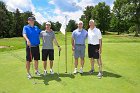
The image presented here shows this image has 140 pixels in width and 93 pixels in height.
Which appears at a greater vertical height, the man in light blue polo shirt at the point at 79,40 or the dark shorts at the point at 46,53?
the man in light blue polo shirt at the point at 79,40

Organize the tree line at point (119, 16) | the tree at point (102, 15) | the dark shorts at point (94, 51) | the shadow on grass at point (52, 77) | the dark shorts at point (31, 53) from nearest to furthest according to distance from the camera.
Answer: the shadow on grass at point (52, 77), the dark shorts at point (31, 53), the dark shorts at point (94, 51), the tree line at point (119, 16), the tree at point (102, 15)

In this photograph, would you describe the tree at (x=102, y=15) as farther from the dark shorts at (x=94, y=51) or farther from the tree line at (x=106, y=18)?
the dark shorts at (x=94, y=51)

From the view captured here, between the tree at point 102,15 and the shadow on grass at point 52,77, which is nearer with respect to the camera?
the shadow on grass at point 52,77

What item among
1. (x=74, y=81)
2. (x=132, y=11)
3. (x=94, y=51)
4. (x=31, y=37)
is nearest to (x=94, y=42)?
(x=94, y=51)

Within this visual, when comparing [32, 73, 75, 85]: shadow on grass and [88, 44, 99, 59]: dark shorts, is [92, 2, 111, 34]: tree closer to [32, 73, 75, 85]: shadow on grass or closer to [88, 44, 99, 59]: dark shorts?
[88, 44, 99, 59]: dark shorts

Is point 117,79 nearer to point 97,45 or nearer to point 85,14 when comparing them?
point 97,45

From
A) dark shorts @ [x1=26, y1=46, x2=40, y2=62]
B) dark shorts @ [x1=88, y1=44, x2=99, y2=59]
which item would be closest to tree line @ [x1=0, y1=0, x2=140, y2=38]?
dark shorts @ [x1=88, y1=44, x2=99, y2=59]

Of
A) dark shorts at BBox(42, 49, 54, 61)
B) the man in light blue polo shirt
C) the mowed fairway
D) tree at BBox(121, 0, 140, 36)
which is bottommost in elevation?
the mowed fairway

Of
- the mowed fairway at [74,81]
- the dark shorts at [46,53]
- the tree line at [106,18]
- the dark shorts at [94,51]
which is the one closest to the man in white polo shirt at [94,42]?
the dark shorts at [94,51]

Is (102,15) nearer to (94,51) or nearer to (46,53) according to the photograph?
(94,51)

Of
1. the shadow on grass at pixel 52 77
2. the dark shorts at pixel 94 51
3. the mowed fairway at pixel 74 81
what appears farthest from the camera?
the dark shorts at pixel 94 51

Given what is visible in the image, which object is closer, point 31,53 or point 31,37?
point 31,37

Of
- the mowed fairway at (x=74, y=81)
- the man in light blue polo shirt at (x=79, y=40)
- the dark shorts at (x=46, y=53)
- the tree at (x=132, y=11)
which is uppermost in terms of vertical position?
the tree at (x=132, y=11)

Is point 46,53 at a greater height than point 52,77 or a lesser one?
greater
